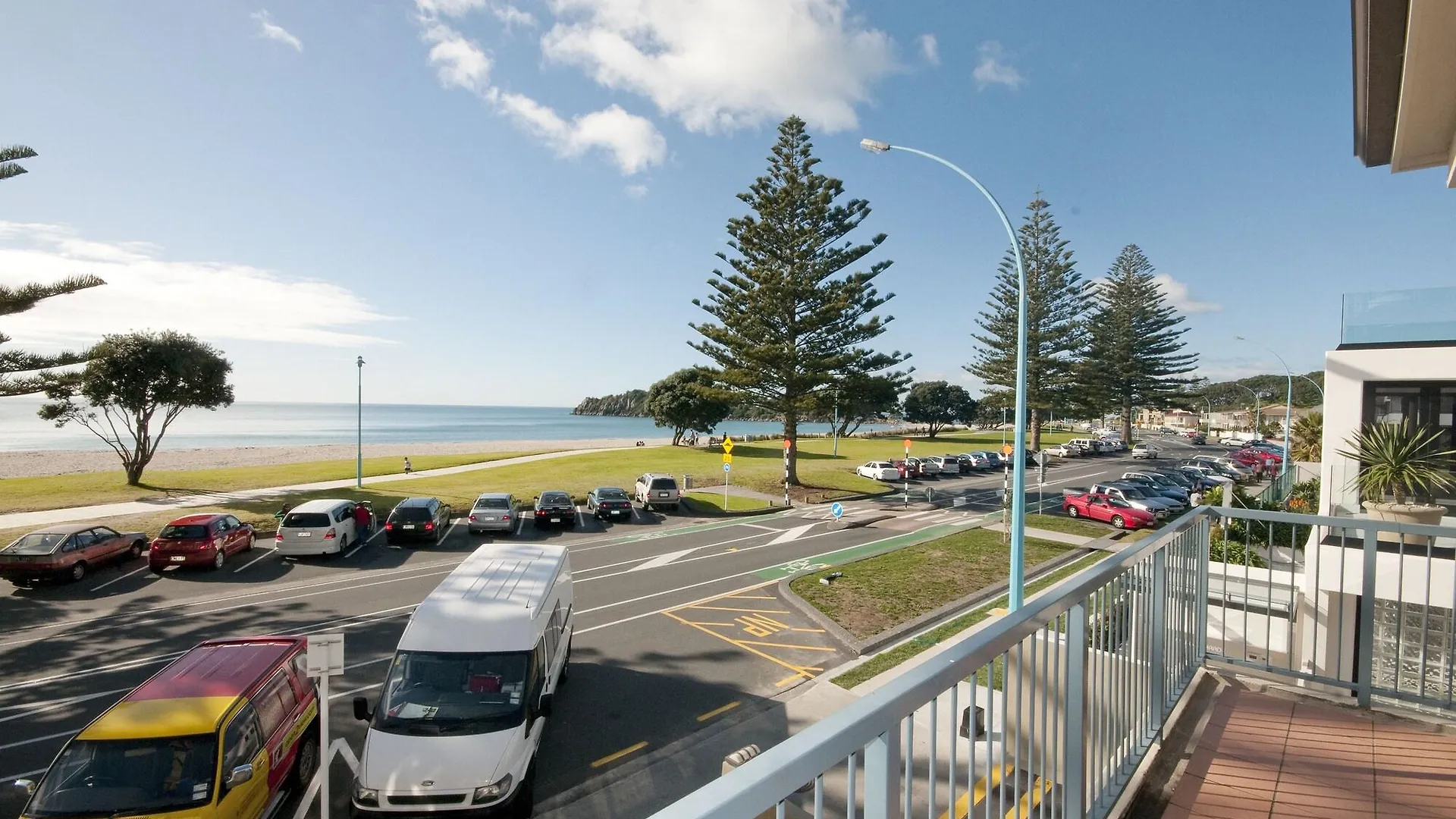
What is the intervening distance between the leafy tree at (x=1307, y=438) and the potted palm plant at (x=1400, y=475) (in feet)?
74.8

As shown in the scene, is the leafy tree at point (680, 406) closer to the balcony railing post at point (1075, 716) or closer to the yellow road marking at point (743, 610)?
the yellow road marking at point (743, 610)

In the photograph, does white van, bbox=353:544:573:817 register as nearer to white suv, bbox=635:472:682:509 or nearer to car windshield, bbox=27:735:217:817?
car windshield, bbox=27:735:217:817

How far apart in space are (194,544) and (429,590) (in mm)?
6613

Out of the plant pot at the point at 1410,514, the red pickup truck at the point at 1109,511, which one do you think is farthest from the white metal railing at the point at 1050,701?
the red pickup truck at the point at 1109,511

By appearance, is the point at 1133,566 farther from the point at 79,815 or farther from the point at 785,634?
the point at 785,634

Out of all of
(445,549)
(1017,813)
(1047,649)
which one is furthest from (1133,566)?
(445,549)

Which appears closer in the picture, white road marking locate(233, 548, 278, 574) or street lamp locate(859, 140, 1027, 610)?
street lamp locate(859, 140, 1027, 610)

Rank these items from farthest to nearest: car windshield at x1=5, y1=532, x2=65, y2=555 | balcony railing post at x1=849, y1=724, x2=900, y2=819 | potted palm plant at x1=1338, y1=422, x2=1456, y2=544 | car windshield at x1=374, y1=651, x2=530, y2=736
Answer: car windshield at x1=5, y1=532, x2=65, y2=555
potted palm plant at x1=1338, y1=422, x2=1456, y2=544
car windshield at x1=374, y1=651, x2=530, y2=736
balcony railing post at x1=849, y1=724, x2=900, y2=819

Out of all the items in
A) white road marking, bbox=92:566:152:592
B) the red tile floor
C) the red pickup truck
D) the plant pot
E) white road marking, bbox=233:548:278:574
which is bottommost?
white road marking, bbox=233:548:278:574

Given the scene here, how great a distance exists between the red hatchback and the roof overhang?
72.3 ft

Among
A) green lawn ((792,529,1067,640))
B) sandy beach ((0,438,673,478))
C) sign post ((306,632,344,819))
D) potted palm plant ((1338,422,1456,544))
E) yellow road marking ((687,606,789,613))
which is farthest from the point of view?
sandy beach ((0,438,673,478))

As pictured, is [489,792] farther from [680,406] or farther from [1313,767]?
[680,406]

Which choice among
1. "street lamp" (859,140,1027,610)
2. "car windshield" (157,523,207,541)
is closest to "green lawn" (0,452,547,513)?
"car windshield" (157,523,207,541)

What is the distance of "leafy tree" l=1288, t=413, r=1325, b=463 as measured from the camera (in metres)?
30.0
